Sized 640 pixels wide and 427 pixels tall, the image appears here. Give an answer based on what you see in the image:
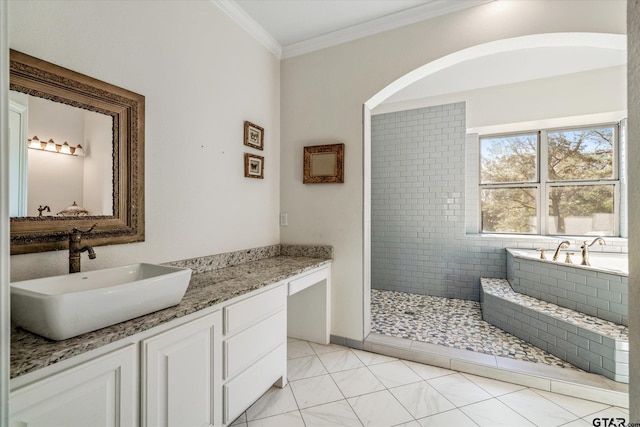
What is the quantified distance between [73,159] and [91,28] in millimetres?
672

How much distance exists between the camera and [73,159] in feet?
4.68

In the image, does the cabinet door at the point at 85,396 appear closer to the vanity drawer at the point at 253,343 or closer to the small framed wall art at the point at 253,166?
the vanity drawer at the point at 253,343

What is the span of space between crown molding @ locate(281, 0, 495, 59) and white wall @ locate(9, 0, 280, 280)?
341 millimetres

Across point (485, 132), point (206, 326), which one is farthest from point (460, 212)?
point (206, 326)

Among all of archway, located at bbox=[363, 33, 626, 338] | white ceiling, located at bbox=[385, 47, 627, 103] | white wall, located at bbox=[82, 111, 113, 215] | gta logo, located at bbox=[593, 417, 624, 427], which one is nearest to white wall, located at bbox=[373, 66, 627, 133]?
white ceiling, located at bbox=[385, 47, 627, 103]

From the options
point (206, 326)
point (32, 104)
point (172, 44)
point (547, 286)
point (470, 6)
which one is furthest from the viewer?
point (547, 286)

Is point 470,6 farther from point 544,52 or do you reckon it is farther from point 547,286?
point 547,286

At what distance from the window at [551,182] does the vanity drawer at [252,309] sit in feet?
11.5

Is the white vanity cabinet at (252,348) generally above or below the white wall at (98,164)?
below

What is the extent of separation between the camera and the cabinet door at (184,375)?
3.83 feet

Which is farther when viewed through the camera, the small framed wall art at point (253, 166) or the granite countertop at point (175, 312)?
the small framed wall art at point (253, 166)

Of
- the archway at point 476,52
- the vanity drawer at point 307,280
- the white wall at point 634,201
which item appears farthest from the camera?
the vanity drawer at point 307,280

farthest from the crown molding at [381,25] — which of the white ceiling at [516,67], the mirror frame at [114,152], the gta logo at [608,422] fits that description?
the gta logo at [608,422]

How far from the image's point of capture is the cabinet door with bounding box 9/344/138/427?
2.74 feet
